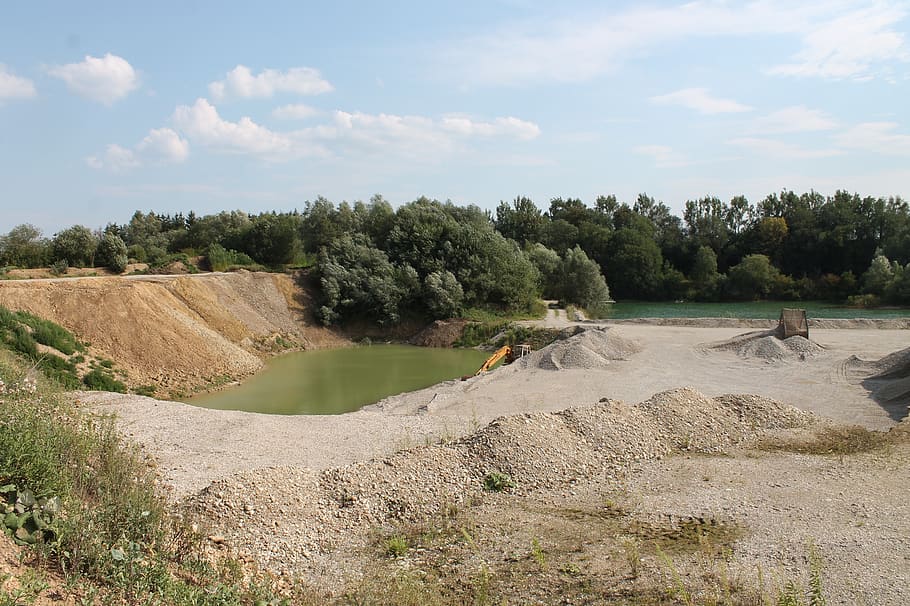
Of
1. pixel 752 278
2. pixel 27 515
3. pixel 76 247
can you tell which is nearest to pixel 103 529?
pixel 27 515

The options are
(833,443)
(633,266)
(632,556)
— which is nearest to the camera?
(632,556)

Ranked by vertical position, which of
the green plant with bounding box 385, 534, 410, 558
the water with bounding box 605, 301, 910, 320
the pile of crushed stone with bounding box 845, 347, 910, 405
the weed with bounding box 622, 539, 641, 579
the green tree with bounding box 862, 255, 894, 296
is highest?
the green tree with bounding box 862, 255, 894, 296

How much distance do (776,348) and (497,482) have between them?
56.7 ft

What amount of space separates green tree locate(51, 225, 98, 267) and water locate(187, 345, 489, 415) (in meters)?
15.4

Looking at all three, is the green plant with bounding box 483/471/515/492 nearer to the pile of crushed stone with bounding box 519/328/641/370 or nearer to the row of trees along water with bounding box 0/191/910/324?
the pile of crushed stone with bounding box 519/328/641/370

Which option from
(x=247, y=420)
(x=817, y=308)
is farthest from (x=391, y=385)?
(x=817, y=308)

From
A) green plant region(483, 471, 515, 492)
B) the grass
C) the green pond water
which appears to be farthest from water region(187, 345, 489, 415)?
the grass

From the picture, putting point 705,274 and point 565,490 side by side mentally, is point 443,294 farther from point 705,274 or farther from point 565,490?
point 705,274

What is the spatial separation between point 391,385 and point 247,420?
9.17 meters

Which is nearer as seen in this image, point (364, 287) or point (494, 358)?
point (494, 358)

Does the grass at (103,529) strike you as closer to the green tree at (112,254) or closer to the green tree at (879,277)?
the green tree at (112,254)

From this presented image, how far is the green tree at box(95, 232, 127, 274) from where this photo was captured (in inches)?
1462

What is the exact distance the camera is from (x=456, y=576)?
752 centimetres

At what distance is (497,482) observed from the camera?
34.6 ft
